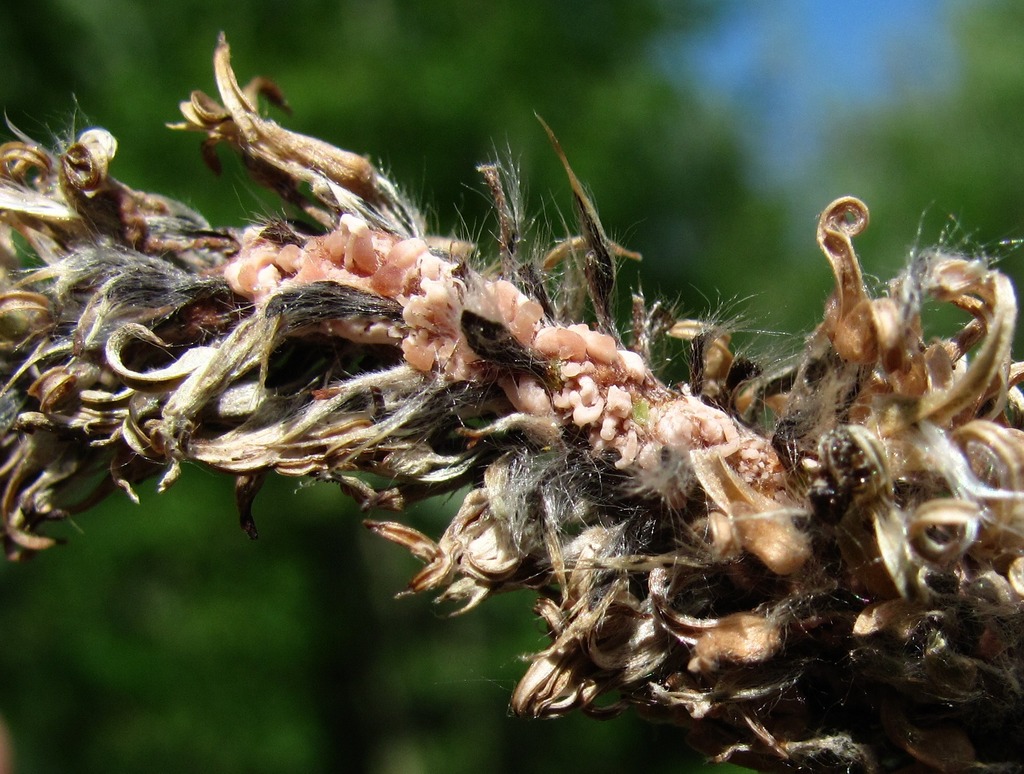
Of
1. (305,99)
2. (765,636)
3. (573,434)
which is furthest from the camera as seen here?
(305,99)

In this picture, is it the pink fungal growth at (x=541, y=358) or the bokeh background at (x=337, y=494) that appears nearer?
the pink fungal growth at (x=541, y=358)

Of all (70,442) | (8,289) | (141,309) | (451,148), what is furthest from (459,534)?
(451,148)

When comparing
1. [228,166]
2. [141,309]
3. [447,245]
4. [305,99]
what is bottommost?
[141,309]

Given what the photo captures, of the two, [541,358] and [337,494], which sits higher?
[541,358]

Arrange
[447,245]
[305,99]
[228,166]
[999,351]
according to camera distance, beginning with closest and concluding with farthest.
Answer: [999,351] → [447,245] → [228,166] → [305,99]

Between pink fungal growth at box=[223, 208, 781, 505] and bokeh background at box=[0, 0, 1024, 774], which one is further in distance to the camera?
bokeh background at box=[0, 0, 1024, 774]

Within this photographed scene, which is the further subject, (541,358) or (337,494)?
(337,494)

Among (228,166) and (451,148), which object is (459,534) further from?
(451,148)

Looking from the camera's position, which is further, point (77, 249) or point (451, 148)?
point (451, 148)
